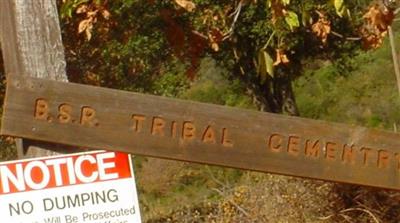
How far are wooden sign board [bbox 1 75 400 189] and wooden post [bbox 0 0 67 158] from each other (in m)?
0.09

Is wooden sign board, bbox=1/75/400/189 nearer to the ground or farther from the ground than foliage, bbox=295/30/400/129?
farther from the ground

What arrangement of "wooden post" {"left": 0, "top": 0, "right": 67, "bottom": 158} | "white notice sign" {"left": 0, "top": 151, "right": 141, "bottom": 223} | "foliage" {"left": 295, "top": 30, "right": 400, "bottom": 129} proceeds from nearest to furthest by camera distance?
"white notice sign" {"left": 0, "top": 151, "right": 141, "bottom": 223} → "wooden post" {"left": 0, "top": 0, "right": 67, "bottom": 158} → "foliage" {"left": 295, "top": 30, "right": 400, "bottom": 129}

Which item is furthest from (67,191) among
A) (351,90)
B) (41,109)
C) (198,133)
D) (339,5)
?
(351,90)

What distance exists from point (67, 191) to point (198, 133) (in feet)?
3.54

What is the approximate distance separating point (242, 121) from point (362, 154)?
0.86 metres

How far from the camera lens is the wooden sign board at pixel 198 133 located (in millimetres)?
5457

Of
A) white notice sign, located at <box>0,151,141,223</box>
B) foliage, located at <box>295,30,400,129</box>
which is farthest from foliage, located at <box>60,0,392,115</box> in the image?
foliage, located at <box>295,30,400,129</box>

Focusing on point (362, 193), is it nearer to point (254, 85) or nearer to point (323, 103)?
point (254, 85)

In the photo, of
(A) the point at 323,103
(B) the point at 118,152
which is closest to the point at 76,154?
(B) the point at 118,152

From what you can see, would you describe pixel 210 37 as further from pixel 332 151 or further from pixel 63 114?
pixel 63 114

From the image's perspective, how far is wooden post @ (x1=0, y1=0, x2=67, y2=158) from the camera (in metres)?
5.29

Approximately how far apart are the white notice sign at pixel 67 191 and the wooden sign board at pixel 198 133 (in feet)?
1.19

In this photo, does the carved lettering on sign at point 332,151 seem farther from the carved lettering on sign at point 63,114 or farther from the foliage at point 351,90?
the foliage at point 351,90

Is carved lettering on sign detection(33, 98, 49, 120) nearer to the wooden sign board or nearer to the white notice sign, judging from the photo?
the wooden sign board
